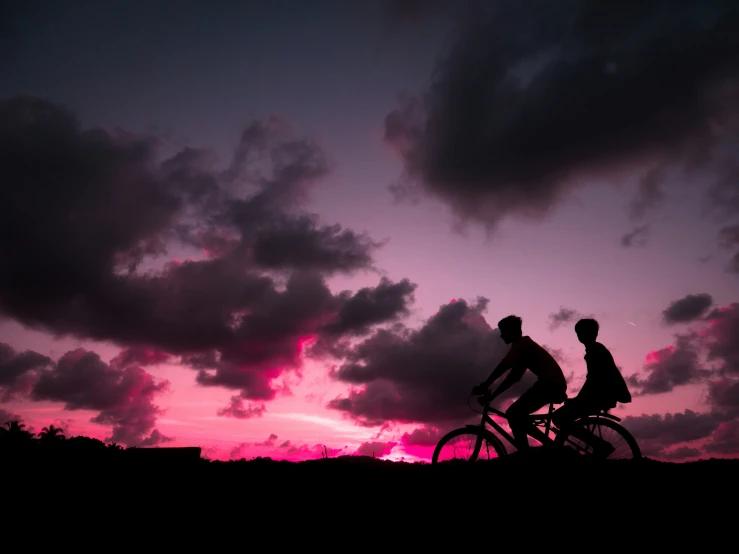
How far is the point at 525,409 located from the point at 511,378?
536mm

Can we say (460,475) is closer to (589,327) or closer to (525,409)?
(525,409)

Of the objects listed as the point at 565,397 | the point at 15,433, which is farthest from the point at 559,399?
the point at 15,433

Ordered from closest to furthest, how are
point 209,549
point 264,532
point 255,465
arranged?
Answer: point 209,549 < point 264,532 < point 255,465

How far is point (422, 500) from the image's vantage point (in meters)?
7.55

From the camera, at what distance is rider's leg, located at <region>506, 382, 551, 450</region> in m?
8.38

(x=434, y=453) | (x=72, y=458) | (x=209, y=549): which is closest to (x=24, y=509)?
(x=72, y=458)

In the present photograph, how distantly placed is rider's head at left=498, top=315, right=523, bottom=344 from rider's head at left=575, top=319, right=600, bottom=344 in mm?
946

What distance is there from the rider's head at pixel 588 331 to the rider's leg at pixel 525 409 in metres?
1.04

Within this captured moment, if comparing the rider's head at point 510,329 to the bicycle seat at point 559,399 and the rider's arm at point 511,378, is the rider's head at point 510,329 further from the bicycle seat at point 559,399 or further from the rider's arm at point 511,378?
the bicycle seat at point 559,399

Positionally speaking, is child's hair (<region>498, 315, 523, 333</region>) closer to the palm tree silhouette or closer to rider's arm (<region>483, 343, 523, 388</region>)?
rider's arm (<region>483, 343, 523, 388</region>)

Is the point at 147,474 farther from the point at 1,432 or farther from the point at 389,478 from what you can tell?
the point at 1,432

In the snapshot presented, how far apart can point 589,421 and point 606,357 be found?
3.55 feet

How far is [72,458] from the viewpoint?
28.3 feet

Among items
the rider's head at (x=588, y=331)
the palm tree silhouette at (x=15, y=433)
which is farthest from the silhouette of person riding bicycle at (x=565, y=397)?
the palm tree silhouette at (x=15, y=433)
